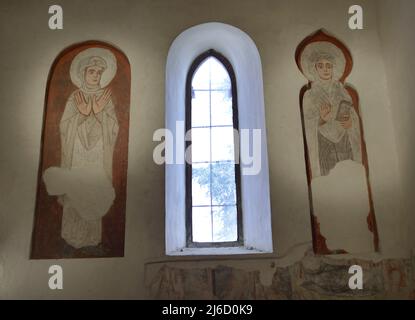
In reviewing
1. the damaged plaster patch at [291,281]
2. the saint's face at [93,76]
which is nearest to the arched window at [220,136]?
the damaged plaster patch at [291,281]

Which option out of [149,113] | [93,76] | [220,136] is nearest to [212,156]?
[220,136]

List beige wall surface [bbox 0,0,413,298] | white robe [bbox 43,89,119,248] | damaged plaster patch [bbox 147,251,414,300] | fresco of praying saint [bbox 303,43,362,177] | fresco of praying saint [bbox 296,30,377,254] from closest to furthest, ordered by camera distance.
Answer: damaged plaster patch [bbox 147,251,414,300]
beige wall surface [bbox 0,0,413,298]
fresco of praying saint [bbox 296,30,377,254]
white robe [bbox 43,89,119,248]
fresco of praying saint [bbox 303,43,362,177]

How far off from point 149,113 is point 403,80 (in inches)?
106

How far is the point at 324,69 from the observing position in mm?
5805

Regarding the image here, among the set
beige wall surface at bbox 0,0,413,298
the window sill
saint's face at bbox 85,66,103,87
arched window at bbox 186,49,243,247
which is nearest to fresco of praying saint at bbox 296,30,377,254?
beige wall surface at bbox 0,0,413,298

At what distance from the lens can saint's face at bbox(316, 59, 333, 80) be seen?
5.76 metres

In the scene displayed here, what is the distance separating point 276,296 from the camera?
489cm

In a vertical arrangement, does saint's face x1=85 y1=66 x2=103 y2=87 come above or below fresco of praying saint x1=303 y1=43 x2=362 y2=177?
above

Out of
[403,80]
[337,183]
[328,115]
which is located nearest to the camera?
[403,80]

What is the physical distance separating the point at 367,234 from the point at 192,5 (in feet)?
10.8

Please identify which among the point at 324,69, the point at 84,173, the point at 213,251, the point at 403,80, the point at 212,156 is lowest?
the point at 213,251

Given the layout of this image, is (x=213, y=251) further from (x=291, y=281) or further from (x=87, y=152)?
(x=87, y=152)

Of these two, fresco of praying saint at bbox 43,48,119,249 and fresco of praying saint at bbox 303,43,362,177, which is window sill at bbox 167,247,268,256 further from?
fresco of praying saint at bbox 303,43,362,177

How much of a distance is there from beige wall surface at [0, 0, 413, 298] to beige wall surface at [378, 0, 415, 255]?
60 millimetres
